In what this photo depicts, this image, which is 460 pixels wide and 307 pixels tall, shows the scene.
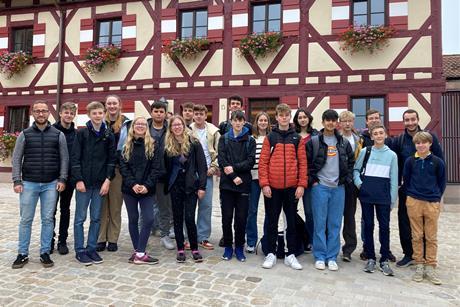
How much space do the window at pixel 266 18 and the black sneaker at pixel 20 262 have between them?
8616 millimetres

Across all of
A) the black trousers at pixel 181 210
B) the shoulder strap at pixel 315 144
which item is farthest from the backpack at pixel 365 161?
the black trousers at pixel 181 210

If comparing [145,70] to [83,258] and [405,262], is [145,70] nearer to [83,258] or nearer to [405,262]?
[83,258]

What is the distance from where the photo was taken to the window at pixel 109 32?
39.4ft

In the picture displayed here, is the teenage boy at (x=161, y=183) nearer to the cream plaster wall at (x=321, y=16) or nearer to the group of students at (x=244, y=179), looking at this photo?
the group of students at (x=244, y=179)

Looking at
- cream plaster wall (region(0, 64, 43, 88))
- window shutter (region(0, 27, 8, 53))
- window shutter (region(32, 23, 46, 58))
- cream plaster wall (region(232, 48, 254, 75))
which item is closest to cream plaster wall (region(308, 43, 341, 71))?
cream plaster wall (region(232, 48, 254, 75))

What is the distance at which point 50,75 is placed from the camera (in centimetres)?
1242

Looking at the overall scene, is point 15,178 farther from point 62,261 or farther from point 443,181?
point 443,181

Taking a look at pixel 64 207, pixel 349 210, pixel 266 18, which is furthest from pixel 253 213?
pixel 266 18

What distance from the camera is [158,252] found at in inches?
183

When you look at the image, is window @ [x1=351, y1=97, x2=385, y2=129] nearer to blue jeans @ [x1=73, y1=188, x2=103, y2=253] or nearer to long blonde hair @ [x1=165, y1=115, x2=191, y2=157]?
long blonde hair @ [x1=165, y1=115, x2=191, y2=157]

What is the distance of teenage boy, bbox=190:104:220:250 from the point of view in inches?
193

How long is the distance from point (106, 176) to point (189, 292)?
172cm

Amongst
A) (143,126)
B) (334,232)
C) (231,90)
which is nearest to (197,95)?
(231,90)

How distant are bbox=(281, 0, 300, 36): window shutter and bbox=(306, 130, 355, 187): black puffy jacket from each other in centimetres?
678
